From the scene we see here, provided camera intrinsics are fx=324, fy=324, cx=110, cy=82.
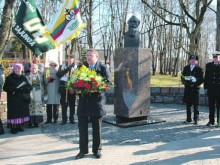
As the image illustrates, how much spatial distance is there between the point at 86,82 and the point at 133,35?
3.47 m

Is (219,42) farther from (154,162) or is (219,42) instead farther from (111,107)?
(154,162)

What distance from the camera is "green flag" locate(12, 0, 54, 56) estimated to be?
889 cm

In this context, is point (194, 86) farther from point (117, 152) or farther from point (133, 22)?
point (117, 152)

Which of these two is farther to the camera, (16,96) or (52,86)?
(52,86)

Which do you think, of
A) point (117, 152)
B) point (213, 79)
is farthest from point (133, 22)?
point (117, 152)

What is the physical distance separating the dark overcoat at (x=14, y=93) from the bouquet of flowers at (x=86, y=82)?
2.74 metres

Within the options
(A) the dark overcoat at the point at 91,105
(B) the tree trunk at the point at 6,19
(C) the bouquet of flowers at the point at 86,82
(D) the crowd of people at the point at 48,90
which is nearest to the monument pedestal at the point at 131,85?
(D) the crowd of people at the point at 48,90

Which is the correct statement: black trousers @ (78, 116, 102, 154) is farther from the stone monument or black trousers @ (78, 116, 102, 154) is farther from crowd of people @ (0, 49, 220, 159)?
the stone monument

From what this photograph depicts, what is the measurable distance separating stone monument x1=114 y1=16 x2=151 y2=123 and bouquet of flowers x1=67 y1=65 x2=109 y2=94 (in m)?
2.87

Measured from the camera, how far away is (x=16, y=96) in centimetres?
799

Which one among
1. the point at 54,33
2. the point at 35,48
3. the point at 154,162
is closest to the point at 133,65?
the point at 54,33

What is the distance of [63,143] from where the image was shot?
693 cm

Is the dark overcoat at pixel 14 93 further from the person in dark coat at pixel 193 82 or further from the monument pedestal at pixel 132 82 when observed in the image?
the person in dark coat at pixel 193 82

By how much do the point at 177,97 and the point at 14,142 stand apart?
7.68m
